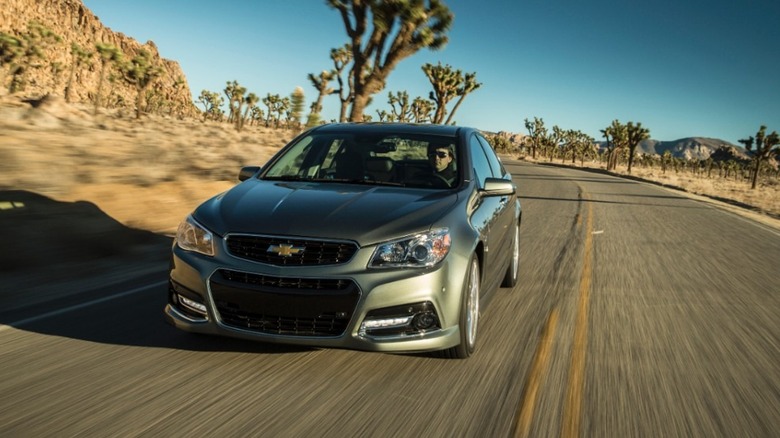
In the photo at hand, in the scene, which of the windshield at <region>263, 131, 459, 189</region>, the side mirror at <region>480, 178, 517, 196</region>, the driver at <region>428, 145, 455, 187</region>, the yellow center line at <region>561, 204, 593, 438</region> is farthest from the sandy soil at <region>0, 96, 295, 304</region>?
the yellow center line at <region>561, 204, 593, 438</region>

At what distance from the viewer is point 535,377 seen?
3973mm

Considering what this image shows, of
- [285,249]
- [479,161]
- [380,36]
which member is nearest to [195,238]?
[285,249]

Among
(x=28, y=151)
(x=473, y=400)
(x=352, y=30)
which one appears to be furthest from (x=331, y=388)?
(x=352, y=30)

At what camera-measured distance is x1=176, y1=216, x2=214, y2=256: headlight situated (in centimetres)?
373

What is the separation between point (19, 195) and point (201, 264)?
5.22m

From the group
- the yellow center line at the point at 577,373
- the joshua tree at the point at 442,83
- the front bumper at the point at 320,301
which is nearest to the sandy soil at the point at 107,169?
the front bumper at the point at 320,301

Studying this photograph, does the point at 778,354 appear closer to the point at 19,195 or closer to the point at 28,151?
the point at 19,195

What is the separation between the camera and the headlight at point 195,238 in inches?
147

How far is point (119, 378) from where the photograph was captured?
3582 mm

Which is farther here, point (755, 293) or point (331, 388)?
point (755, 293)

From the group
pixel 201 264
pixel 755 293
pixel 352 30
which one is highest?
pixel 352 30

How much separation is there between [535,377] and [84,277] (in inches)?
180

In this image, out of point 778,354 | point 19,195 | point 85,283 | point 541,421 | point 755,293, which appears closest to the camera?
point 541,421

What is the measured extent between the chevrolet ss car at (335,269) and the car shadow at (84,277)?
612mm
